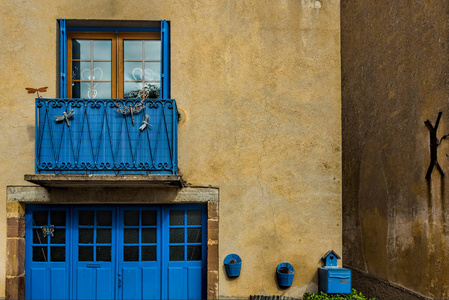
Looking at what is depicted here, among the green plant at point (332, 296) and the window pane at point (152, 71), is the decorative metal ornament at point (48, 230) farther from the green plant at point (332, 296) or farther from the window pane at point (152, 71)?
the green plant at point (332, 296)

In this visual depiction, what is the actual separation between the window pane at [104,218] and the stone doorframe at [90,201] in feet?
0.87

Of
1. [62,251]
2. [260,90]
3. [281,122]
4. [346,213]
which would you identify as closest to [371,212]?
[346,213]

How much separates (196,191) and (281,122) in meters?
1.62

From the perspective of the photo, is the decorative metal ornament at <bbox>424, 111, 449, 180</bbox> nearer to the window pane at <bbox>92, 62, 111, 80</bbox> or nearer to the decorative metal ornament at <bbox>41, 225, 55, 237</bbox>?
the window pane at <bbox>92, 62, 111, 80</bbox>

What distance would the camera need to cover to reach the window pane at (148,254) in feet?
18.9

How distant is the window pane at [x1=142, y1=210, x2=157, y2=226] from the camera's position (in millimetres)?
5816

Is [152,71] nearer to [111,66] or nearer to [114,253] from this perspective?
[111,66]

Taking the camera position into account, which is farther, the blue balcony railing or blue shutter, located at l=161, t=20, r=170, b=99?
blue shutter, located at l=161, t=20, r=170, b=99

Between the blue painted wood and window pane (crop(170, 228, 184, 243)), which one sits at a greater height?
window pane (crop(170, 228, 184, 243))

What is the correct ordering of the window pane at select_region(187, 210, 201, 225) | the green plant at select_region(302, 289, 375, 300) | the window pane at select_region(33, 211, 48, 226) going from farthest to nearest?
the window pane at select_region(187, 210, 201, 225) < the window pane at select_region(33, 211, 48, 226) < the green plant at select_region(302, 289, 375, 300)

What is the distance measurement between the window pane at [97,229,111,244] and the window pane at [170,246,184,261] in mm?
947

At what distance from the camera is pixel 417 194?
4.69 metres

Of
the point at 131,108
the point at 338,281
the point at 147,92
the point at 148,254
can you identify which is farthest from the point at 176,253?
the point at 147,92

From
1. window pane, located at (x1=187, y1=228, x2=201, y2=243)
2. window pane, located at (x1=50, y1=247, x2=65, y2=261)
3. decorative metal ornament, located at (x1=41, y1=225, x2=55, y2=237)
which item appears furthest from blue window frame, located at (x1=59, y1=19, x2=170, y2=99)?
window pane, located at (x1=50, y1=247, x2=65, y2=261)
